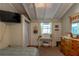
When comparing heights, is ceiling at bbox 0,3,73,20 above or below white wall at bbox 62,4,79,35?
above

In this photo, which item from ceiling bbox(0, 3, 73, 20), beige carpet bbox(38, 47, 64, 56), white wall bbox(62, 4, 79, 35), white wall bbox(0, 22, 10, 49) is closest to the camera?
beige carpet bbox(38, 47, 64, 56)

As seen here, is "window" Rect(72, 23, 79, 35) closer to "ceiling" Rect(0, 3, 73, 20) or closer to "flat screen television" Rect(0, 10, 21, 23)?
"ceiling" Rect(0, 3, 73, 20)

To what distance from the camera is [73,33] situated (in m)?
1.78

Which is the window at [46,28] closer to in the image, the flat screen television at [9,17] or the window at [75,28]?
the window at [75,28]

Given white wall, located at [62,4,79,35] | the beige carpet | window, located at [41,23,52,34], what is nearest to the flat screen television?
window, located at [41,23,52,34]

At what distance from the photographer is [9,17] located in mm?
2219

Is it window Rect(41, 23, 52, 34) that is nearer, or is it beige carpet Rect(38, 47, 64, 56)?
beige carpet Rect(38, 47, 64, 56)

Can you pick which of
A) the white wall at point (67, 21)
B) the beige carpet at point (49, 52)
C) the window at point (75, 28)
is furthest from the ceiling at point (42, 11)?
the beige carpet at point (49, 52)

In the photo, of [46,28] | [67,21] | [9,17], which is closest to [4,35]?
[9,17]

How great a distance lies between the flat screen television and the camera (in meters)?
2.07

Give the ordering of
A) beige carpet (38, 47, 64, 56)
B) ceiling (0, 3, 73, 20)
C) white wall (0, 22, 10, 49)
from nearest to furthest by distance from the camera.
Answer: beige carpet (38, 47, 64, 56), ceiling (0, 3, 73, 20), white wall (0, 22, 10, 49)

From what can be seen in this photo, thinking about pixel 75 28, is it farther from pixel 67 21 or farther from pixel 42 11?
pixel 42 11

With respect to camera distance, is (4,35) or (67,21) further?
(4,35)

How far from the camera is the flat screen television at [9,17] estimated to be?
2071mm
